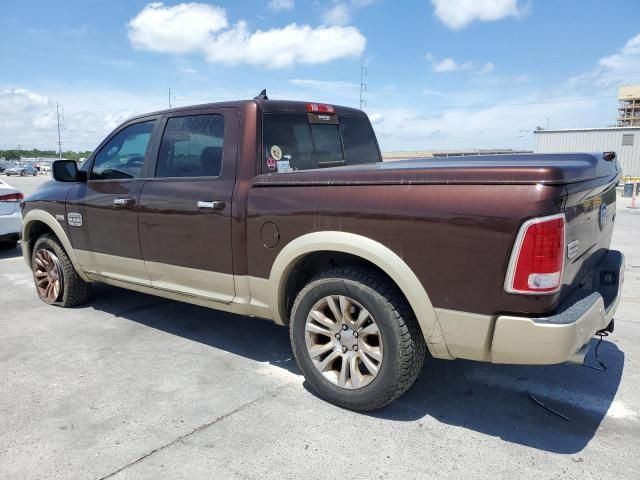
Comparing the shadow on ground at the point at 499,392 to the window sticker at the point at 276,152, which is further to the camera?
the window sticker at the point at 276,152

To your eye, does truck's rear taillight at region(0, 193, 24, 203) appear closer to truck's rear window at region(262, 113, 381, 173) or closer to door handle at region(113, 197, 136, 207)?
door handle at region(113, 197, 136, 207)

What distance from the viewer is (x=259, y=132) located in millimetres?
3508

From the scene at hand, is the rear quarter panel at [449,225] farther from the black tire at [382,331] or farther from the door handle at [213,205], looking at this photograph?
the door handle at [213,205]

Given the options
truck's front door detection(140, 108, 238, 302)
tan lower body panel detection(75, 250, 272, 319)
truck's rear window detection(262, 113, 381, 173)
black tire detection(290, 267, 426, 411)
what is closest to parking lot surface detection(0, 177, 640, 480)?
black tire detection(290, 267, 426, 411)

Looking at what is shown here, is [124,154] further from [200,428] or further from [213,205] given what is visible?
[200,428]

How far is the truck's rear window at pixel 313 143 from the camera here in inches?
142

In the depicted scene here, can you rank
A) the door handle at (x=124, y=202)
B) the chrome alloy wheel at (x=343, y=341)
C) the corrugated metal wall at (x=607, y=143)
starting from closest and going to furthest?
the chrome alloy wheel at (x=343, y=341)
the door handle at (x=124, y=202)
the corrugated metal wall at (x=607, y=143)

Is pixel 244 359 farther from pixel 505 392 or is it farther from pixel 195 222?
pixel 505 392

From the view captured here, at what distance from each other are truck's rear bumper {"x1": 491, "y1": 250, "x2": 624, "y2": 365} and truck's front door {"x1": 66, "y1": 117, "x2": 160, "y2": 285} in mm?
2877

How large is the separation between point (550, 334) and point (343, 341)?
3.85 ft

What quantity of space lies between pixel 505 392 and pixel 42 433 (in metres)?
2.81

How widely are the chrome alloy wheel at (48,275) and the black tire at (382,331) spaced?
3280mm

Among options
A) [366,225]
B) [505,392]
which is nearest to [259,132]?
[366,225]

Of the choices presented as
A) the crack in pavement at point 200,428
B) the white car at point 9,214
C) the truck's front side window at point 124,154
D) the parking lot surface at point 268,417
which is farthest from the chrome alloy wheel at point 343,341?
the white car at point 9,214
